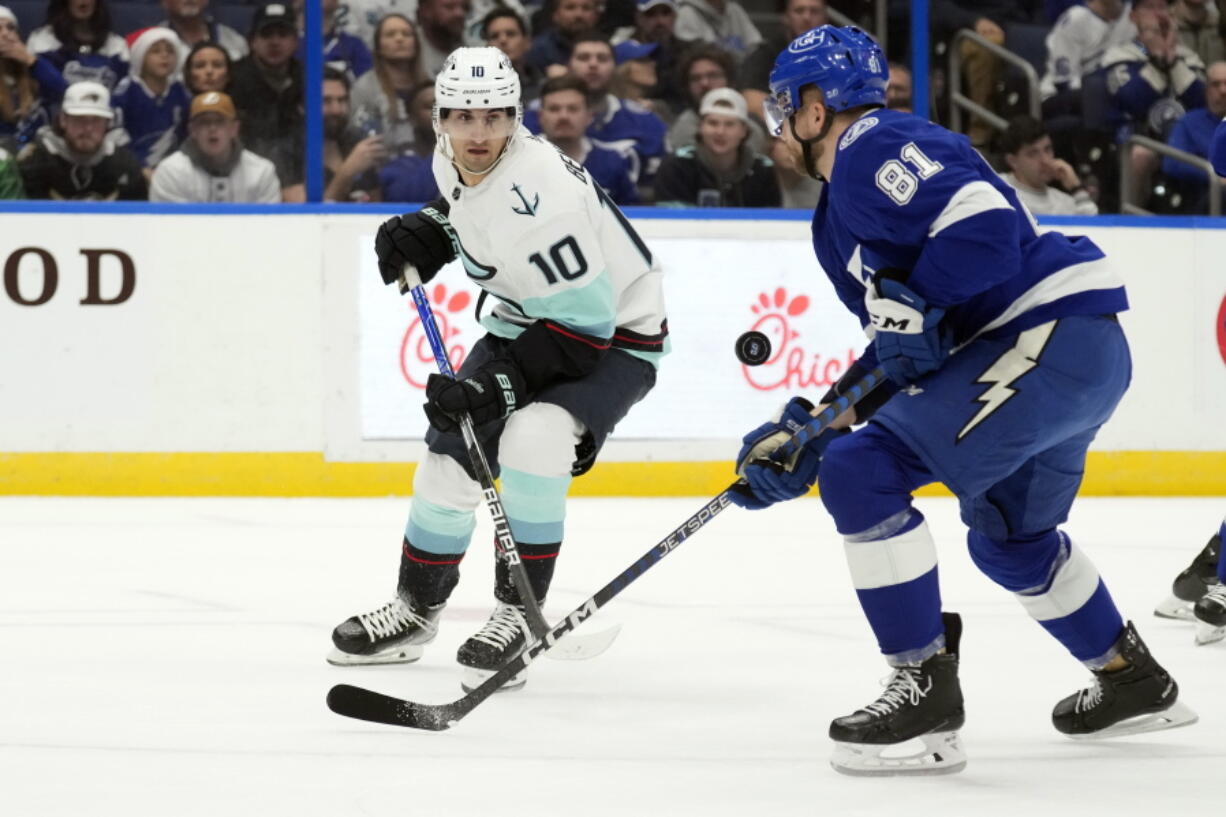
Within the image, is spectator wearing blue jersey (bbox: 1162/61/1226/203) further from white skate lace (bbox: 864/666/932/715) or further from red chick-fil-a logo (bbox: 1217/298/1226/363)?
white skate lace (bbox: 864/666/932/715)

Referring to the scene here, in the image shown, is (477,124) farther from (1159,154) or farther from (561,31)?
(1159,154)

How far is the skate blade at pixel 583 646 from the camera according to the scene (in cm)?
307

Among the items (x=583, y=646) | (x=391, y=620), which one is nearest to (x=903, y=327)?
(x=583, y=646)

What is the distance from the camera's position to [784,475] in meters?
2.41

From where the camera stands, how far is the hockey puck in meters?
5.87

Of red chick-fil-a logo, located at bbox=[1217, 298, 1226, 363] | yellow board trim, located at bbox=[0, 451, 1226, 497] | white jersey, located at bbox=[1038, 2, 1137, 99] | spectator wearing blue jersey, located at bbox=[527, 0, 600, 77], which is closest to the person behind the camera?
yellow board trim, located at bbox=[0, 451, 1226, 497]

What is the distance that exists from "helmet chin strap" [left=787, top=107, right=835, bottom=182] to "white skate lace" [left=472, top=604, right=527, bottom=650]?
3.04 ft

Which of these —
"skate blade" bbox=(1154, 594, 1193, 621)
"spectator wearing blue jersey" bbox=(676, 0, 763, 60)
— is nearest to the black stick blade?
"skate blade" bbox=(1154, 594, 1193, 621)

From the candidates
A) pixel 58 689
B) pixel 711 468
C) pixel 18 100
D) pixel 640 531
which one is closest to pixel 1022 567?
pixel 58 689

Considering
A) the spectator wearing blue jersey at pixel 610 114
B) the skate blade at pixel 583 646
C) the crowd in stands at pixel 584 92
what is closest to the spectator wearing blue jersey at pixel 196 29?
the crowd in stands at pixel 584 92

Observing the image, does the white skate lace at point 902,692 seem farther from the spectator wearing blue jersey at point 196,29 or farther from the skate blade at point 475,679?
the spectator wearing blue jersey at point 196,29

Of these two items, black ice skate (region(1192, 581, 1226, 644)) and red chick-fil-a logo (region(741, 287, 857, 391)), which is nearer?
black ice skate (region(1192, 581, 1226, 644))

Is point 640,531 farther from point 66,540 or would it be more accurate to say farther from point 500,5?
point 500,5

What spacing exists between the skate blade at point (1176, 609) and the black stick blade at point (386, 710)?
1607 millimetres
